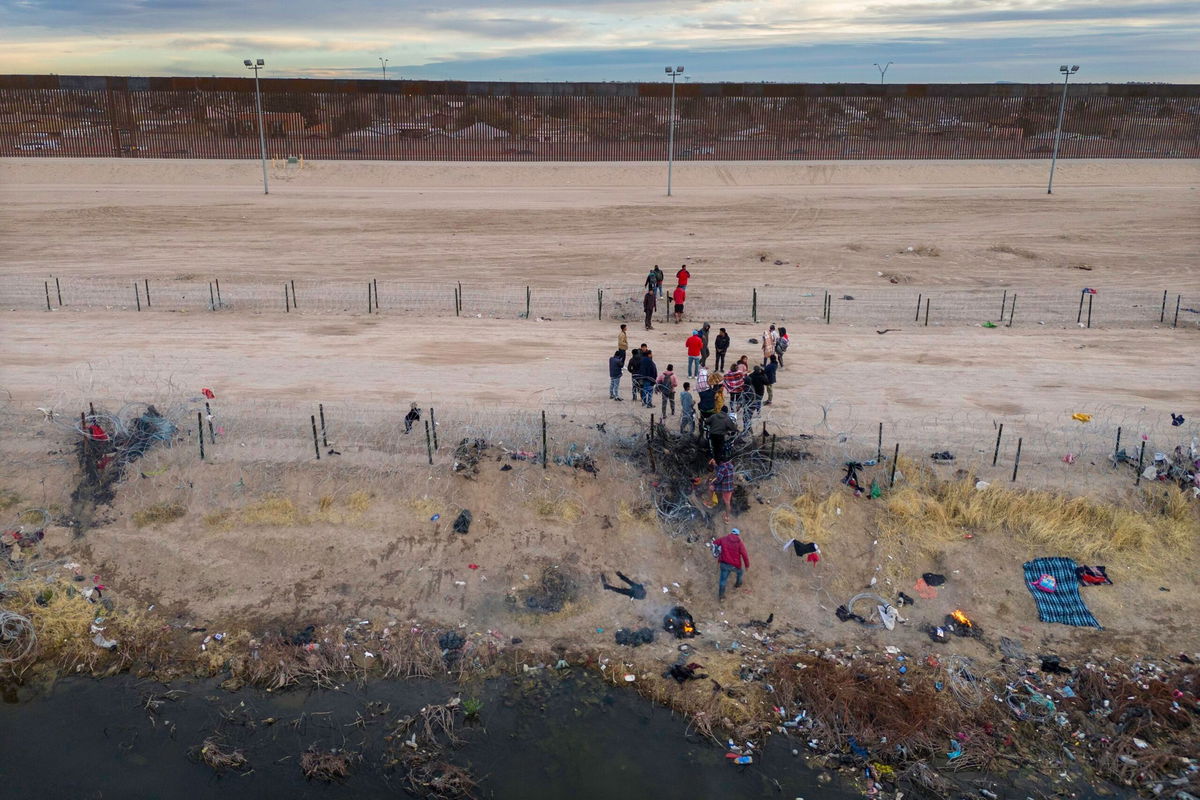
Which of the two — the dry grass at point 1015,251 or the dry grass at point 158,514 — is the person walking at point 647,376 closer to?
the dry grass at point 158,514

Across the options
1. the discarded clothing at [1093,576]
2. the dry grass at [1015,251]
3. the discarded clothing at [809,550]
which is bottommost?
the discarded clothing at [1093,576]

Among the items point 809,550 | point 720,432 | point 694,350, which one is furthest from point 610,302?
point 809,550

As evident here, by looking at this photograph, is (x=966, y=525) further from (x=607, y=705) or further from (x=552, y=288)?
(x=552, y=288)


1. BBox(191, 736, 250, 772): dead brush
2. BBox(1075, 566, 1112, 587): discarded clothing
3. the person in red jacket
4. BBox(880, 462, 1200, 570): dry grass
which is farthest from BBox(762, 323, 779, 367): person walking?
BBox(191, 736, 250, 772): dead brush

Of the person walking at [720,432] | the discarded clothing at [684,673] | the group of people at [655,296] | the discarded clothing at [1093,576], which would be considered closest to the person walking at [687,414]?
the person walking at [720,432]

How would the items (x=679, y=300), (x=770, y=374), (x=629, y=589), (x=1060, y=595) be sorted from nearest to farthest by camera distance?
(x=1060, y=595) < (x=629, y=589) < (x=770, y=374) < (x=679, y=300)

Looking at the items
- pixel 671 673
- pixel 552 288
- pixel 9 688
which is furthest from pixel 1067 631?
pixel 552 288

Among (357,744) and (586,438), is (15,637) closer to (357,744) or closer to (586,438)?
(357,744)
